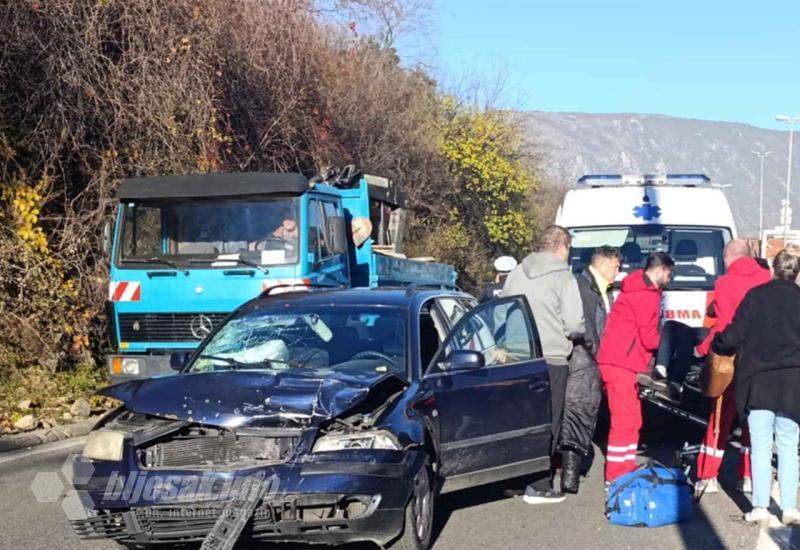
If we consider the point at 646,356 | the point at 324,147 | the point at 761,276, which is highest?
the point at 324,147

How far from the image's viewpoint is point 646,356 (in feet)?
25.0

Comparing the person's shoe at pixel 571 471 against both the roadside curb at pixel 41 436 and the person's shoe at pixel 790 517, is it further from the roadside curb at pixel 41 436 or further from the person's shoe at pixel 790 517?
the roadside curb at pixel 41 436

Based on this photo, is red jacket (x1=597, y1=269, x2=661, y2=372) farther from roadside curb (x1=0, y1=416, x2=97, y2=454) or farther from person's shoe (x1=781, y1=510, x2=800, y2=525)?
roadside curb (x1=0, y1=416, x2=97, y2=454)

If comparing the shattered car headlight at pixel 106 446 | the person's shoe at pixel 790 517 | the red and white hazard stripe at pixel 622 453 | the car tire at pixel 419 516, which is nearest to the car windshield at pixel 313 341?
the car tire at pixel 419 516

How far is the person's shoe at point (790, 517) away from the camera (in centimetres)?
656

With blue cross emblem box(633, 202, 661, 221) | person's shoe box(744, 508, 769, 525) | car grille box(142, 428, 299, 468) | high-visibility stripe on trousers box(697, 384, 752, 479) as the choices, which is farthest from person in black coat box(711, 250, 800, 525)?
blue cross emblem box(633, 202, 661, 221)

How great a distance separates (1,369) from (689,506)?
355 inches

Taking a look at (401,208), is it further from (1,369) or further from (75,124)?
(1,369)

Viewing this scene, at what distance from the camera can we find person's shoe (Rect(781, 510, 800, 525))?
21.5 feet

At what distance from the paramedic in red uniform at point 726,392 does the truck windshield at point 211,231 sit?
14.4ft

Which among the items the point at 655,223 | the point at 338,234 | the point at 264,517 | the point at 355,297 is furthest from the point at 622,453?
the point at 655,223

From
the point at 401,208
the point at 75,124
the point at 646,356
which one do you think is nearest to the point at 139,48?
the point at 75,124

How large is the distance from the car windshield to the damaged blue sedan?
12 mm

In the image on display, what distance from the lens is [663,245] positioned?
1224 cm
